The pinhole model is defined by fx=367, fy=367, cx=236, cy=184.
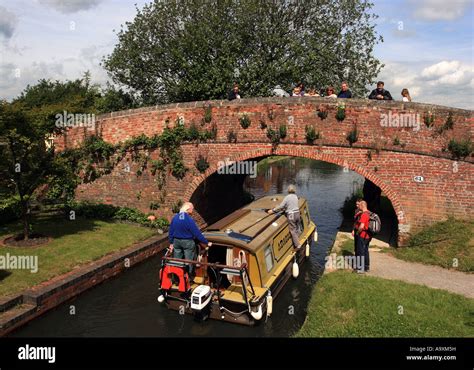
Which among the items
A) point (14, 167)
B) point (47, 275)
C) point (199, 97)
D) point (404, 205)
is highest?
point (199, 97)

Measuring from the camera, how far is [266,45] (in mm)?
20797

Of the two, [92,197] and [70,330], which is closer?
[70,330]

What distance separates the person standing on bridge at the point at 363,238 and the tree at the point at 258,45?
12309 millimetres

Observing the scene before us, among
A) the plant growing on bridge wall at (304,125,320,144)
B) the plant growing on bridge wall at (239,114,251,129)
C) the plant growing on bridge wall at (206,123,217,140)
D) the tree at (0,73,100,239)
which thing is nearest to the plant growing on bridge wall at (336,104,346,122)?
the plant growing on bridge wall at (304,125,320,144)

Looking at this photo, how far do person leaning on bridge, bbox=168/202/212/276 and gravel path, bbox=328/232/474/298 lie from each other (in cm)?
480

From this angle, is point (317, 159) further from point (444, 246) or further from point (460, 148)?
point (444, 246)

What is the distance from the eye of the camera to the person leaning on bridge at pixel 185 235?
26.4 feet

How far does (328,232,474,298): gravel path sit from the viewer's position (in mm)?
8703

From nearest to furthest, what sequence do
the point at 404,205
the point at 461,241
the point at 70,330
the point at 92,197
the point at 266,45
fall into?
1. the point at 70,330
2. the point at 461,241
3. the point at 404,205
4. the point at 92,197
5. the point at 266,45

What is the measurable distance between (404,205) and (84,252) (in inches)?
398

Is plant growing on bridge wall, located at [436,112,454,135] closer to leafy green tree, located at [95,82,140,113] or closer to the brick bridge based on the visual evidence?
the brick bridge

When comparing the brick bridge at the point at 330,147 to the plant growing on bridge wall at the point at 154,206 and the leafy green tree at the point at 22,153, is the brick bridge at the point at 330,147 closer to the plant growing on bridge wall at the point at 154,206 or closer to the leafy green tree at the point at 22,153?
the plant growing on bridge wall at the point at 154,206
